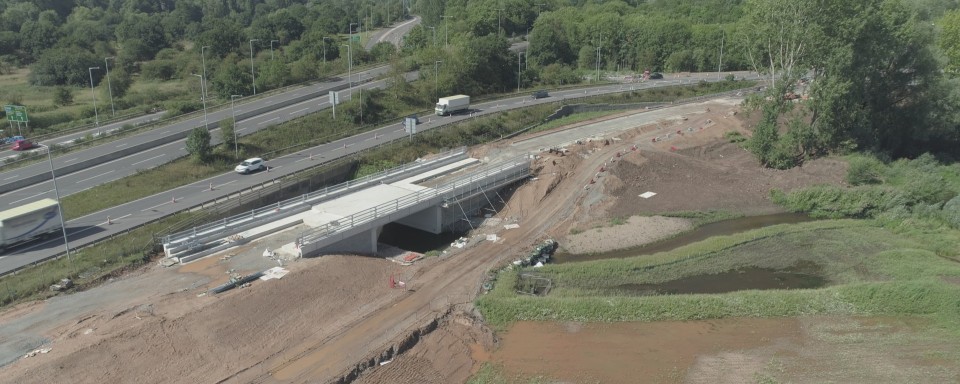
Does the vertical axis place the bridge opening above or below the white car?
below

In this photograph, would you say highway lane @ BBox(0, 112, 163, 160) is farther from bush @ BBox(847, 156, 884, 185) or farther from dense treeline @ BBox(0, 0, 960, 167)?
bush @ BBox(847, 156, 884, 185)

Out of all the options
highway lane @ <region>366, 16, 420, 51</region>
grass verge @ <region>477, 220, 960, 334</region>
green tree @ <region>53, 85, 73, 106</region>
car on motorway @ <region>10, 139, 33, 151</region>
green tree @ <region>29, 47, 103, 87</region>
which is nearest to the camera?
grass verge @ <region>477, 220, 960, 334</region>

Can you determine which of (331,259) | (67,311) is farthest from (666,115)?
(67,311)

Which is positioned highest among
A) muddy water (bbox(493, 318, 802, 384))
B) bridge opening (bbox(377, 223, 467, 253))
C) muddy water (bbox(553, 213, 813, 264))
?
muddy water (bbox(493, 318, 802, 384))

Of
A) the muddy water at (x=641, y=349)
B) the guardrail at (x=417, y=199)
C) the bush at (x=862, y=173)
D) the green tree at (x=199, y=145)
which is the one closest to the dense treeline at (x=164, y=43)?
the green tree at (x=199, y=145)

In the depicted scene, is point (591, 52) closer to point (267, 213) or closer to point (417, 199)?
point (417, 199)

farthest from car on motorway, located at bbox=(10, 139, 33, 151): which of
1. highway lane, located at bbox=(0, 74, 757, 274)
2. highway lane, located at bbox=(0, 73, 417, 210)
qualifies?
highway lane, located at bbox=(0, 74, 757, 274)

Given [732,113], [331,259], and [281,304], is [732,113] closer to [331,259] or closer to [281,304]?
[331,259]

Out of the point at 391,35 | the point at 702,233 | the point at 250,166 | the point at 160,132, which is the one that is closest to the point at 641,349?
the point at 702,233
